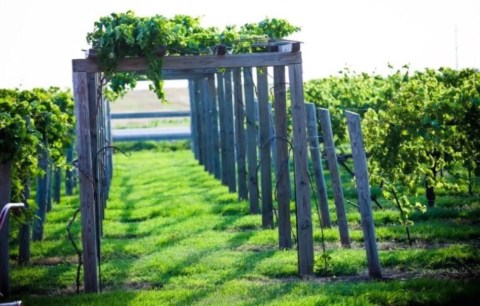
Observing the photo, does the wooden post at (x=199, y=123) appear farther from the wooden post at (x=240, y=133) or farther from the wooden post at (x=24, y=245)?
the wooden post at (x=24, y=245)

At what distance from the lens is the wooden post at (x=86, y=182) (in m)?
9.31

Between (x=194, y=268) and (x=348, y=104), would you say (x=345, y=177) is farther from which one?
(x=194, y=268)

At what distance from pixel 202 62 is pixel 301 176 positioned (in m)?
1.63

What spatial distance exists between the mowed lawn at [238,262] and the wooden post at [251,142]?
0.28m

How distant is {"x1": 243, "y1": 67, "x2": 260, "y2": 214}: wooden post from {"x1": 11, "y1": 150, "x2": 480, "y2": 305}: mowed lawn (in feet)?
0.92

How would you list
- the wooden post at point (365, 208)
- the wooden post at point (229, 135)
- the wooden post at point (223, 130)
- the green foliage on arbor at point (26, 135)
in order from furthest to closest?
1. the wooden post at point (223, 130)
2. the wooden post at point (229, 135)
3. the green foliage on arbor at point (26, 135)
4. the wooden post at point (365, 208)

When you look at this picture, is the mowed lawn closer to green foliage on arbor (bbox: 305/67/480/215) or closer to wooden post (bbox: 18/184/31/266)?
wooden post (bbox: 18/184/31/266)

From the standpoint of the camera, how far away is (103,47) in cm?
926

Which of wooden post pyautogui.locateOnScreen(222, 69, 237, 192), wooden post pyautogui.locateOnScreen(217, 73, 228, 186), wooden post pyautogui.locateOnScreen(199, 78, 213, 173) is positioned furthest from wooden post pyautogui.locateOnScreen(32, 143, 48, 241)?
wooden post pyautogui.locateOnScreen(199, 78, 213, 173)

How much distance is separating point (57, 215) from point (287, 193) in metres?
5.69

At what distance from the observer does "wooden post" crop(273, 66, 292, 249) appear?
10867 mm

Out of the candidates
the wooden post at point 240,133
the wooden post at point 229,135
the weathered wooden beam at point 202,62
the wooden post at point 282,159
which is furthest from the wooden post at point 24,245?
the wooden post at point 229,135

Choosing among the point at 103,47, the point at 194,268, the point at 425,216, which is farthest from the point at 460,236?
the point at 103,47

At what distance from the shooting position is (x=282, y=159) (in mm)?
11234
